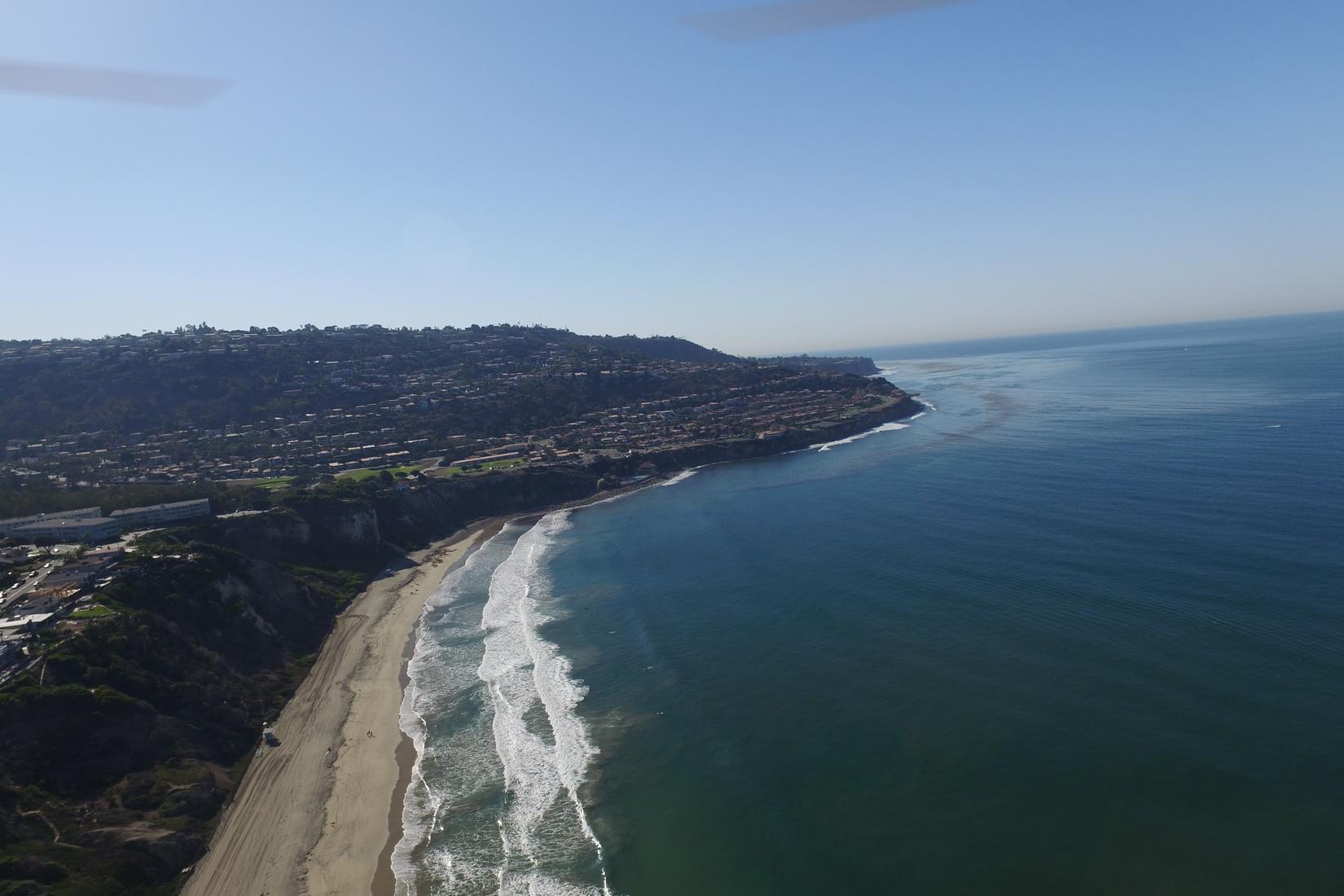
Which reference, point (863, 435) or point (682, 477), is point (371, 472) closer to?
point (682, 477)

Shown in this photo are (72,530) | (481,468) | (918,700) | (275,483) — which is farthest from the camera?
(481,468)

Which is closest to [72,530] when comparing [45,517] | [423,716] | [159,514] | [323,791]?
[159,514]

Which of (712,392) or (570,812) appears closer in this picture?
(570,812)

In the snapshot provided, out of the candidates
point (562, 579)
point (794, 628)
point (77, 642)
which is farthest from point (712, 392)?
point (77, 642)

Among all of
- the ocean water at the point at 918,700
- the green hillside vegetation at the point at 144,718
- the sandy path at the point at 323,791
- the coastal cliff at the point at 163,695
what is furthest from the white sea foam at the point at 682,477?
the green hillside vegetation at the point at 144,718

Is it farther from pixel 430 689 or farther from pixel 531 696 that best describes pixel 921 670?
pixel 430 689

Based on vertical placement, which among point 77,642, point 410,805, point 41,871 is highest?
point 77,642

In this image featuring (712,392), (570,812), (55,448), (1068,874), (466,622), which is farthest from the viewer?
(712,392)
